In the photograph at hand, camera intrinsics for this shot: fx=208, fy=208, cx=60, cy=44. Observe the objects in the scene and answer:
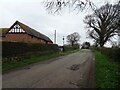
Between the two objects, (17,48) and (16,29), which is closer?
(17,48)

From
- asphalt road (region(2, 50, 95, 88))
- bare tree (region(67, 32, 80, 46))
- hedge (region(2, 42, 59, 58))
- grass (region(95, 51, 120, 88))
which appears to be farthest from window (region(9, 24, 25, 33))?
bare tree (region(67, 32, 80, 46))

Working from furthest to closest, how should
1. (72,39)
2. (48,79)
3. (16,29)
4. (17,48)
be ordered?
(72,39) < (16,29) < (17,48) < (48,79)

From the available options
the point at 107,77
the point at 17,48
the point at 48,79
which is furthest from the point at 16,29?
the point at 107,77

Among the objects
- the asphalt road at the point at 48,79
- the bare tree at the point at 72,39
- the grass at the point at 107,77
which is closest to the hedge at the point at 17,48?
the asphalt road at the point at 48,79

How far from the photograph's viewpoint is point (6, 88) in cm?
795

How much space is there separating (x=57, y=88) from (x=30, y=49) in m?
20.5

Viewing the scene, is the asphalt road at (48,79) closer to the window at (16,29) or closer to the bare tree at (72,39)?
the window at (16,29)

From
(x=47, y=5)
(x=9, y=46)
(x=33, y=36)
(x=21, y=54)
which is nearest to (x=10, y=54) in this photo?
(x=9, y=46)

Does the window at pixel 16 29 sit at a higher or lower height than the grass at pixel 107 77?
higher

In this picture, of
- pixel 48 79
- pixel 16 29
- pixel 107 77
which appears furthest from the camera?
pixel 16 29

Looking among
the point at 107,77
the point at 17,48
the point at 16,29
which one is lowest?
the point at 107,77

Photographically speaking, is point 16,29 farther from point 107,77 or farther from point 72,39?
point 72,39

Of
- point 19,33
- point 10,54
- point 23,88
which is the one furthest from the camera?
point 19,33

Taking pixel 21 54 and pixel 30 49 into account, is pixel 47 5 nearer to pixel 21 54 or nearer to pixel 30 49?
pixel 21 54
